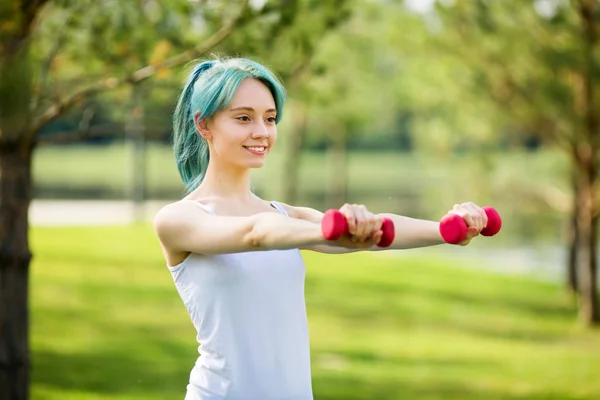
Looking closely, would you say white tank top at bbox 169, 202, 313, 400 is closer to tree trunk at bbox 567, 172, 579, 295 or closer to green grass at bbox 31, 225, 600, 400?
green grass at bbox 31, 225, 600, 400

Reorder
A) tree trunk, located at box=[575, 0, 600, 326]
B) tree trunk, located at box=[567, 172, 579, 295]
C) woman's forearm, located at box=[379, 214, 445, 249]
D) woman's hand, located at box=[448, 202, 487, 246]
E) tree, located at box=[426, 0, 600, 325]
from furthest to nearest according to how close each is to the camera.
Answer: tree trunk, located at box=[567, 172, 579, 295]
tree, located at box=[426, 0, 600, 325]
tree trunk, located at box=[575, 0, 600, 326]
woman's forearm, located at box=[379, 214, 445, 249]
woman's hand, located at box=[448, 202, 487, 246]

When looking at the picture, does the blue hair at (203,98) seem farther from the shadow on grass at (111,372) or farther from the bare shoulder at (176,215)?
the shadow on grass at (111,372)

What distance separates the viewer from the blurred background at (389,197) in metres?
4.86

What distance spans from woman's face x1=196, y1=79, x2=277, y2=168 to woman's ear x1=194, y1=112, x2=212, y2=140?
2 cm

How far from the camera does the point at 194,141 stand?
2.14m

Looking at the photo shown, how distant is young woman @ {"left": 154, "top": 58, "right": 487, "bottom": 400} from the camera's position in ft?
6.25

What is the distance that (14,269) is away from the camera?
177 inches

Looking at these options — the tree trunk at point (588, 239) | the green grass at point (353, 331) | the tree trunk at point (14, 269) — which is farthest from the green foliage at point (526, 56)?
the tree trunk at point (14, 269)

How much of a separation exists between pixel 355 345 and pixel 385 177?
85.1 feet

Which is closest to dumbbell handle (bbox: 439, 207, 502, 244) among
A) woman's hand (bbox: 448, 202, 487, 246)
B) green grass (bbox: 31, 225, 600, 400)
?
woman's hand (bbox: 448, 202, 487, 246)

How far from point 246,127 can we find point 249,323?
1.28ft

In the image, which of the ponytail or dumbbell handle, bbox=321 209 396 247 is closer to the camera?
dumbbell handle, bbox=321 209 396 247

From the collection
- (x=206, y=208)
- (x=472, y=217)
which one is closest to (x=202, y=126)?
(x=206, y=208)

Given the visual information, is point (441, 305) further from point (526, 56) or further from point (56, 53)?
point (56, 53)
